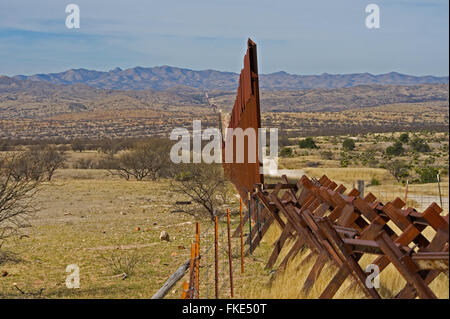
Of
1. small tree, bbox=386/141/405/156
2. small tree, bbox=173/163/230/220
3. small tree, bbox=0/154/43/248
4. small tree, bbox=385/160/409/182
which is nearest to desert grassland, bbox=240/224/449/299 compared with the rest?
small tree, bbox=0/154/43/248

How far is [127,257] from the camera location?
12867 millimetres

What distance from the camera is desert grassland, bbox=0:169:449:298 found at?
816cm

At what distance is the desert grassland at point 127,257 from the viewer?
8.16 metres

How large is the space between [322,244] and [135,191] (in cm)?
2168

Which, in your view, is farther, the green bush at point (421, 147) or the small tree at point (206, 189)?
the green bush at point (421, 147)

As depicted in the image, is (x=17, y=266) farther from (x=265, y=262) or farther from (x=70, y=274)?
(x=265, y=262)

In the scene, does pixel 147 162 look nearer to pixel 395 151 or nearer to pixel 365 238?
pixel 395 151

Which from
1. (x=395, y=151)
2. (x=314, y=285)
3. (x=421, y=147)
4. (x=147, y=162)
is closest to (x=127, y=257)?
(x=314, y=285)

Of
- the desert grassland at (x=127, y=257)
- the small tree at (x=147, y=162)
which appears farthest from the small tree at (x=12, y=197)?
the small tree at (x=147, y=162)

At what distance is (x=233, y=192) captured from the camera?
25.2 metres

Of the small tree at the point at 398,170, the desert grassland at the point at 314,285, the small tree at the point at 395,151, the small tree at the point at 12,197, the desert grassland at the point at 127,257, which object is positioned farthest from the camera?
the small tree at the point at 395,151

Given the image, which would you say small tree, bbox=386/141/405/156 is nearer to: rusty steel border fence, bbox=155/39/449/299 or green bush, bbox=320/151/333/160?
green bush, bbox=320/151/333/160

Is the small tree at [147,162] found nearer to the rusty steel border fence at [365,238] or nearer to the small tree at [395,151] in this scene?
the rusty steel border fence at [365,238]

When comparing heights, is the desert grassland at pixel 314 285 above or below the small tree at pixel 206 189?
above
